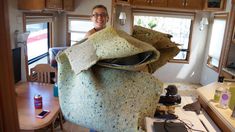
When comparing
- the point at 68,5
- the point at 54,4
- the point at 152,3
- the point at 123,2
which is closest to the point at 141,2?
the point at 152,3

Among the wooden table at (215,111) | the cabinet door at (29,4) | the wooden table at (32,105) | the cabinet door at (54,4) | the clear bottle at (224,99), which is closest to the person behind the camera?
the wooden table at (215,111)

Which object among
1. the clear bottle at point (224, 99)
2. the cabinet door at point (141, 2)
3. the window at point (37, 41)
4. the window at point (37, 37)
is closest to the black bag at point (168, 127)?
the clear bottle at point (224, 99)

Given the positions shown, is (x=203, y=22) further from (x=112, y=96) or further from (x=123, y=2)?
(x=112, y=96)

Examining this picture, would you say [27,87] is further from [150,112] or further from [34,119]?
[150,112]

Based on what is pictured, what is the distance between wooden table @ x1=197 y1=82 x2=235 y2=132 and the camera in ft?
4.54

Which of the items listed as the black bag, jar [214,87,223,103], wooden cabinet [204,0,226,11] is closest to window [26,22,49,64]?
the black bag

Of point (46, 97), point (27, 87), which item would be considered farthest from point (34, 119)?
point (27, 87)

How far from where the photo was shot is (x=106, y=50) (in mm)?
811

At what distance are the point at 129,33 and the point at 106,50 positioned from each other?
2.36m

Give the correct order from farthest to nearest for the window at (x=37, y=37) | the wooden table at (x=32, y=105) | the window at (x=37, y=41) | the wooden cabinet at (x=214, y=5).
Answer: the wooden cabinet at (x=214, y=5) → the window at (x=37, y=41) → the window at (x=37, y=37) → the wooden table at (x=32, y=105)

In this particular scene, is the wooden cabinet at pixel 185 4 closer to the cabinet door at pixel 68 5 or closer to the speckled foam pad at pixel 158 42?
the cabinet door at pixel 68 5

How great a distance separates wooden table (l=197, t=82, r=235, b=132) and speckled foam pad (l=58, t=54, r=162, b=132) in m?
0.77

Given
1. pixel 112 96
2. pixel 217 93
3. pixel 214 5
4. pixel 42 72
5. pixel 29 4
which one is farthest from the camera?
pixel 214 5

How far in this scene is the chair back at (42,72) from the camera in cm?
270
